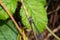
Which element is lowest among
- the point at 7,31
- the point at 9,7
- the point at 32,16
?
the point at 7,31

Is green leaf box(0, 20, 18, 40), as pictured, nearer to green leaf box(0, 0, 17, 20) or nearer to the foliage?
the foliage

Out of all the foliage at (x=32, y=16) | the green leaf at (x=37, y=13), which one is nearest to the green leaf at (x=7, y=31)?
the foliage at (x=32, y=16)

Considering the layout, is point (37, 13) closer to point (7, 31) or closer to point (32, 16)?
→ point (32, 16)

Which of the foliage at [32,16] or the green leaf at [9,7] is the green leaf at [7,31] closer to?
the foliage at [32,16]

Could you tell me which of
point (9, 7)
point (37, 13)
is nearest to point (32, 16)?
point (37, 13)

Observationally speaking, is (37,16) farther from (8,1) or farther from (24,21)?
(8,1)

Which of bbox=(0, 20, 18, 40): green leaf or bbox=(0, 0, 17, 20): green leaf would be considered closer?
bbox=(0, 0, 17, 20): green leaf

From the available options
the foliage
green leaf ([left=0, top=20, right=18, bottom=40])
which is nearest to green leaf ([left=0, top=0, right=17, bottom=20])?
the foliage

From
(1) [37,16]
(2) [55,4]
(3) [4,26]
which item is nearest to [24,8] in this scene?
(1) [37,16]
